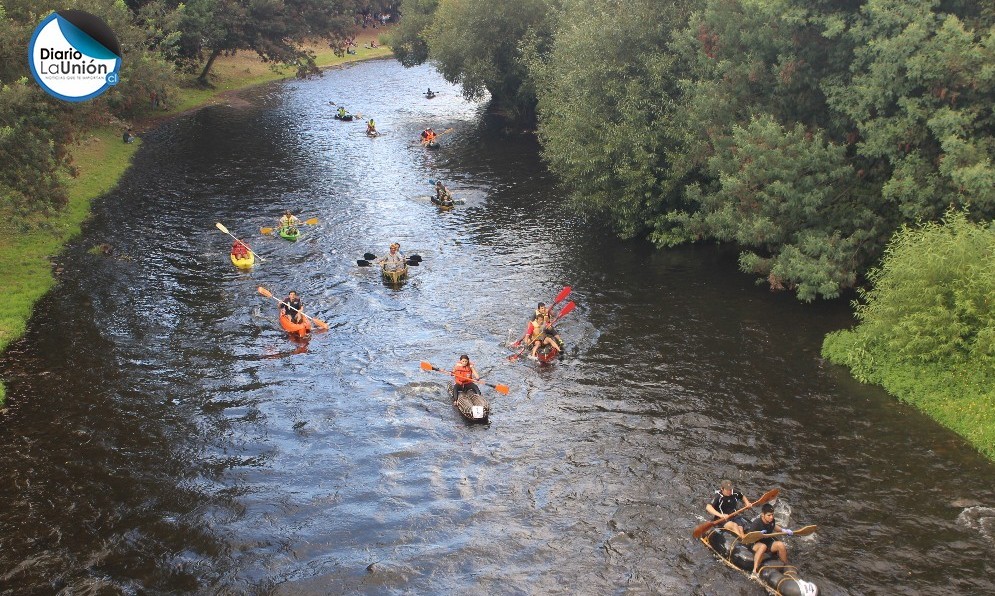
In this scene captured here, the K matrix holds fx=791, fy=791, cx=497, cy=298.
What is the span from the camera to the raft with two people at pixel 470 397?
81.2ft

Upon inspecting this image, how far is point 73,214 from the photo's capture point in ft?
144

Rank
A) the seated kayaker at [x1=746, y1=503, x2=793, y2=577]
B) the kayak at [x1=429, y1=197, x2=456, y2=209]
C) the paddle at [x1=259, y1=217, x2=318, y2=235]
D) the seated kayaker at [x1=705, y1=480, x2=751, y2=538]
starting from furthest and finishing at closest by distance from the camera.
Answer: the kayak at [x1=429, y1=197, x2=456, y2=209] < the paddle at [x1=259, y1=217, x2=318, y2=235] < the seated kayaker at [x1=705, y1=480, x2=751, y2=538] < the seated kayaker at [x1=746, y1=503, x2=793, y2=577]

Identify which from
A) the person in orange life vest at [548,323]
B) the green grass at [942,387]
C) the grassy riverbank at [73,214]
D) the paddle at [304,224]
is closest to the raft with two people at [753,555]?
the green grass at [942,387]

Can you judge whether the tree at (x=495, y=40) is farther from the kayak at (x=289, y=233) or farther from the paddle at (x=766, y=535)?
the paddle at (x=766, y=535)

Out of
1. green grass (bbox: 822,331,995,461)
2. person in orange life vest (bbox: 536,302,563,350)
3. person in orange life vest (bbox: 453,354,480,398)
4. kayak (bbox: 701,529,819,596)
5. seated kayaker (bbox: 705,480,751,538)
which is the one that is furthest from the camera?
person in orange life vest (bbox: 536,302,563,350)

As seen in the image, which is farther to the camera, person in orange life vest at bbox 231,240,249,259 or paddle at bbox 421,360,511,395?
person in orange life vest at bbox 231,240,249,259

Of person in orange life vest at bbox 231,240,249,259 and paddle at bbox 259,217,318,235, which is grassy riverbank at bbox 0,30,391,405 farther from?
paddle at bbox 259,217,318,235

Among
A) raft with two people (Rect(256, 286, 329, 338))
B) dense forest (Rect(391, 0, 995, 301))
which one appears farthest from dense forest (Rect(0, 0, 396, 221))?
dense forest (Rect(391, 0, 995, 301))

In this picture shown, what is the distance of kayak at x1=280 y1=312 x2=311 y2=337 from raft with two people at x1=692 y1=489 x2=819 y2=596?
17185 mm

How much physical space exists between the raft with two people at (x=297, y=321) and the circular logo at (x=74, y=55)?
1343cm

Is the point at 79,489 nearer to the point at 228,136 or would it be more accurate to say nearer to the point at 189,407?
the point at 189,407

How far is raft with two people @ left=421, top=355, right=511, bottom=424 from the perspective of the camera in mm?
24750

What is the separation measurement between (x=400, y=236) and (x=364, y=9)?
8823 centimetres

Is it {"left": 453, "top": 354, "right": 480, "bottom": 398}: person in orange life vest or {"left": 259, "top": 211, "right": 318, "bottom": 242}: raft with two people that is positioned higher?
{"left": 259, "top": 211, "right": 318, "bottom": 242}: raft with two people
